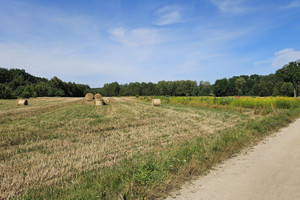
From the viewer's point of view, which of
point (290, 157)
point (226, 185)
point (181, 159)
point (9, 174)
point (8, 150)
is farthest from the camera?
point (8, 150)

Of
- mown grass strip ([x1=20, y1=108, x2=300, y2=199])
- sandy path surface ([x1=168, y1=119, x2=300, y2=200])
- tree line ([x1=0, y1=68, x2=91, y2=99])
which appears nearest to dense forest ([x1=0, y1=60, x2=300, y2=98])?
tree line ([x1=0, y1=68, x2=91, y2=99])

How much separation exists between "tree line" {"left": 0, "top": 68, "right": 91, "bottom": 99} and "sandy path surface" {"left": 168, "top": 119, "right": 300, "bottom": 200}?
61384 mm

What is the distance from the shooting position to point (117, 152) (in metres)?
6.13

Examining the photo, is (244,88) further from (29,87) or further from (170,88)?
(29,87)

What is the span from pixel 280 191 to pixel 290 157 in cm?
283

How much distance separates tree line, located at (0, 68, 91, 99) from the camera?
52.5m

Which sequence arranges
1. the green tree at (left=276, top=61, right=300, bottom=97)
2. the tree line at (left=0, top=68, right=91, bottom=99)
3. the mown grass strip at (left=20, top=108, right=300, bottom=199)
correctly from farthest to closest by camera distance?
the green tree at (left=276, top=61, right=300, bottom=97) → the tree line at (left=0, top=68, right=91, bottom=99) → the mown grass strip at (left=20, top=108, right=300, bottom=199)

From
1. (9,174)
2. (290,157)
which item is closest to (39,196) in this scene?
(9,174)

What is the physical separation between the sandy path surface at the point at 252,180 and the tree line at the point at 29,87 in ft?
201

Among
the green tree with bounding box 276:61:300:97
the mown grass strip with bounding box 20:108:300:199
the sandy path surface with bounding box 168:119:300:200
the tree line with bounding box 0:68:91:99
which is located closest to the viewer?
the mown grass strip with bounding box 20:108:300:199

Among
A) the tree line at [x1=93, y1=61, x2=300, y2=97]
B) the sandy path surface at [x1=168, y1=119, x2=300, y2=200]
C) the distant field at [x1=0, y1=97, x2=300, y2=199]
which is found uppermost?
the tree line at [x1=93, y1=61, x2=300, y2=97]

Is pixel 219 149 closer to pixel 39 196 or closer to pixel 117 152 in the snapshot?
pixel 117 152

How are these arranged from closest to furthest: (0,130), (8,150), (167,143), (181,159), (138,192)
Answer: (138,192), (181,159), (8,150), (167,143), (0,130)

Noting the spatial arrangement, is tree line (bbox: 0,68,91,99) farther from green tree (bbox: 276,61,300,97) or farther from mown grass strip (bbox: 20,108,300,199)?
green tree (bbox: 276,61,300,97)
